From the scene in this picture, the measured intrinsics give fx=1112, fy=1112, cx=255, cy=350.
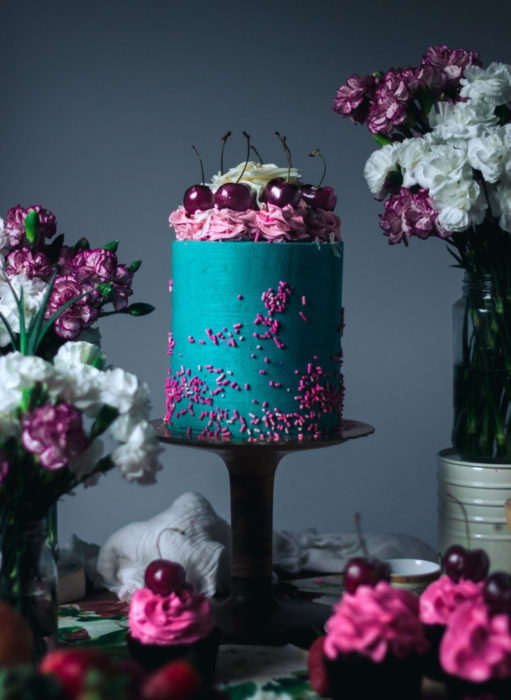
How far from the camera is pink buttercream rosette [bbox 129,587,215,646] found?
4.60ft

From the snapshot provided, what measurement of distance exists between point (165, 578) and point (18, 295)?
21.7 inches

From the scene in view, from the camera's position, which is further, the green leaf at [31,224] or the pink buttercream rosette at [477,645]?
the green leaf at [31,224]

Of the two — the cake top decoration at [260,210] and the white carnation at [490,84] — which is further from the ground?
the white carnation at [490,84]

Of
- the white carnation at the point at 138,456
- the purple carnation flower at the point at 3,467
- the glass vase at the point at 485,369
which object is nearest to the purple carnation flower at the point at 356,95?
the glass vase at the point at 485,369

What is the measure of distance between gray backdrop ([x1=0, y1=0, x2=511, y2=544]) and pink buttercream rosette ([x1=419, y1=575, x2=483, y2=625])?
1.48 meters

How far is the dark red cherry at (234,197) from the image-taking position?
172cm

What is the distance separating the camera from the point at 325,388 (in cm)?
176

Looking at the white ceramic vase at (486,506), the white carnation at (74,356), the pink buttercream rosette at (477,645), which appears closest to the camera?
the pink buttercream rosette at (477,645)

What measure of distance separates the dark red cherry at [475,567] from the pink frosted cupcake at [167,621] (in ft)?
1.11

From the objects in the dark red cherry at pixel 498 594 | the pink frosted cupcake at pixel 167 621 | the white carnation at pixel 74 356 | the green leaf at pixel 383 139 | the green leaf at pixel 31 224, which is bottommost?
the pink frosted cupcake at pixel 167 621

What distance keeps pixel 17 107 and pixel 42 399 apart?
65.1 inches

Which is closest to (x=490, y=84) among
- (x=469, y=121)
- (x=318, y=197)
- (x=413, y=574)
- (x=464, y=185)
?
(x=469, y=121)

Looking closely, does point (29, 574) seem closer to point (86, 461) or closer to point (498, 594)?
point (86, 461)

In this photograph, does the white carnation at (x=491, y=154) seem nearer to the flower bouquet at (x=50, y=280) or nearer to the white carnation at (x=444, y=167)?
the white carnation at (x=444, y=167)
